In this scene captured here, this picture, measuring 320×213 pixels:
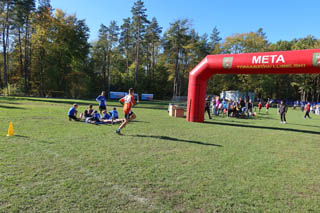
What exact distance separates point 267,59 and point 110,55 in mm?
47071

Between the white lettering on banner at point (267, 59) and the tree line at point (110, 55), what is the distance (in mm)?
35533

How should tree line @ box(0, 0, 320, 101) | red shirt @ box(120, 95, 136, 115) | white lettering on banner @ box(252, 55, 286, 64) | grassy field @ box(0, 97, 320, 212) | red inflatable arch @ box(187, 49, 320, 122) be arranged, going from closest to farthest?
grassy field @ box(0, 97, 320, 212), red shirt @ box(120, 95, 136, 115), red inflatable arch @ box(187, 49, 320, 122), white lettering on banner @ box(252, 55, 286, 64), tree line @ box(0, 0, 320, 101)

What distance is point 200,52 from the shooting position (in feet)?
161

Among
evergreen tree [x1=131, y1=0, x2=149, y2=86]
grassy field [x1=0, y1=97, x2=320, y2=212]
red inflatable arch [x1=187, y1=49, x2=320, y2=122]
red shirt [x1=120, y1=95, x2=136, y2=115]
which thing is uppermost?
evergreen tree [x1=131, y1=0, x2=149, y2=86]

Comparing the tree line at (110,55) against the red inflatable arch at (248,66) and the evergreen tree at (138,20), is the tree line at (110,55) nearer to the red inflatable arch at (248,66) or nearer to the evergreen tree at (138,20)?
the evergreen tree at (138,20)

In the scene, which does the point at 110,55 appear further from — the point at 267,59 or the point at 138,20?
the point at 267,59

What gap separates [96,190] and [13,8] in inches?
Result: 1606

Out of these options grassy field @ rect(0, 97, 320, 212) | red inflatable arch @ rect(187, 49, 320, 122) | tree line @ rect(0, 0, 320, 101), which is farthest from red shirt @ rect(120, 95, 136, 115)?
tree line @ rect(0, 0, 320, 101)

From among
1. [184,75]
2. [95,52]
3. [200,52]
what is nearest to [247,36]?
[200,52]

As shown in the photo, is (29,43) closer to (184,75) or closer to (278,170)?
(184,75)

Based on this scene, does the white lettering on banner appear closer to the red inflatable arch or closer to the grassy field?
the red inflatable arch

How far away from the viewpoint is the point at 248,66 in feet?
35.5

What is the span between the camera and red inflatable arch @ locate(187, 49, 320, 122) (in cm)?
948

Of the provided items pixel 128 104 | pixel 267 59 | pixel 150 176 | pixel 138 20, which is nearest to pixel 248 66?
pixel 267 59
